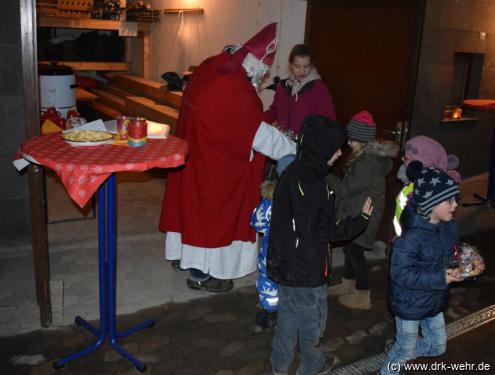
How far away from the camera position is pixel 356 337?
3.70m

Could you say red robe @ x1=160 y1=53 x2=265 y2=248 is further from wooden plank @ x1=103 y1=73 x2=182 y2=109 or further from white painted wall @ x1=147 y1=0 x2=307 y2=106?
wooden plank @ x1=103 y1=73 x2=182 y2=109

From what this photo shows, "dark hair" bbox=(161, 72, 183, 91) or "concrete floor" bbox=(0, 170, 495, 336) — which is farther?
"dark hair" bbox=(161, 72, 183, 91)

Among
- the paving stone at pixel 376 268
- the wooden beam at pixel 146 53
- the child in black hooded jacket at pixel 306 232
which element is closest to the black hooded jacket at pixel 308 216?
the child in black hooded jacket at pixel 306 232

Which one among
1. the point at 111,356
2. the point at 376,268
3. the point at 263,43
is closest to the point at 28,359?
the point at 111,356

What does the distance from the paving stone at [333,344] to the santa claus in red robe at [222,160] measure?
0.94m

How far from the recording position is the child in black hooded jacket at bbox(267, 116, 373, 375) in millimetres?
2801

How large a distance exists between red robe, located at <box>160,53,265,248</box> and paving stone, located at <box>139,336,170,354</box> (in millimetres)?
757

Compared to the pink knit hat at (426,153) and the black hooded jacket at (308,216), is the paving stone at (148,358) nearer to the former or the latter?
the black hooded jacket at (308,216)

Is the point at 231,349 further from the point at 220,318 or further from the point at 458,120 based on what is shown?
the point at 458,120

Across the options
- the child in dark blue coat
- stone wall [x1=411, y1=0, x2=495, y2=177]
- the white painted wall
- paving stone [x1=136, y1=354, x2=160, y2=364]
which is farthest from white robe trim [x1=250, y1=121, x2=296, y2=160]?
the white painted wall

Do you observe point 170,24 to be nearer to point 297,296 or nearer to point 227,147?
point 227,147

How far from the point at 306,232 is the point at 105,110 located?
808cm

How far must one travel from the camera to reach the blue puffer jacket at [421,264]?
2.70m

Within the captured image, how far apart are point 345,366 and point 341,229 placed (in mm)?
1040
